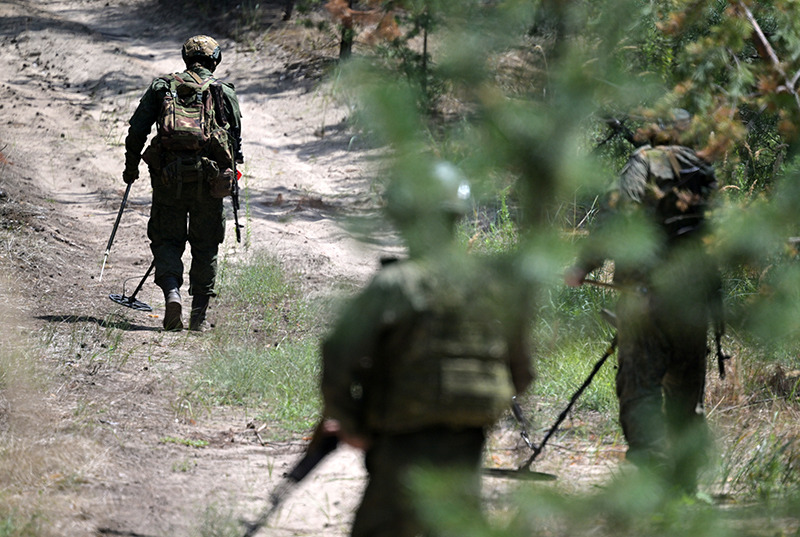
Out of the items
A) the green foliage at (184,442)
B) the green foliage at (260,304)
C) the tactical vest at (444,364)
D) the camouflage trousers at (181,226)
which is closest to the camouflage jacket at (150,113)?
the camouflage trousers at (181,226)

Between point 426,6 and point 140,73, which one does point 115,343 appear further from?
point 140,73

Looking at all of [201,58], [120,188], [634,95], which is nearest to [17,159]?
[120,188]

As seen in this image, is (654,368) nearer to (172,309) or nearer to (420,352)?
(420,352)

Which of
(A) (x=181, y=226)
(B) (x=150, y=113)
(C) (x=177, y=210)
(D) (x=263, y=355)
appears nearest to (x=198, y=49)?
(B) (x=150, y=113)

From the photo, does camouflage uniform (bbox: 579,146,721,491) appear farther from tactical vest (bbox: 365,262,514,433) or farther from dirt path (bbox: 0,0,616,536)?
tactical vest (bbox: 365,262,514,433)

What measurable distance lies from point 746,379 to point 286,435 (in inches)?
123

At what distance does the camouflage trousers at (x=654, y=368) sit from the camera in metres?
3.88

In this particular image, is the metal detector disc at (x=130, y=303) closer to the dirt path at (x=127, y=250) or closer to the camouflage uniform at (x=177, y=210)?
the dirt path at (x=127, y=250)

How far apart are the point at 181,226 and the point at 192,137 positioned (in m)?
0.84

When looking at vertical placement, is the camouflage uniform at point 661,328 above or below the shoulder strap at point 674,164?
below

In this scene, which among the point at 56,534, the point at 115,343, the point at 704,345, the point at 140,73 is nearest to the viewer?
the point at 56,534

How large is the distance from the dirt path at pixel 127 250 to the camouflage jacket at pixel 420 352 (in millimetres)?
189

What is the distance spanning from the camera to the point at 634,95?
2.00 meters

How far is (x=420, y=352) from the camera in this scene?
8.03 feet
